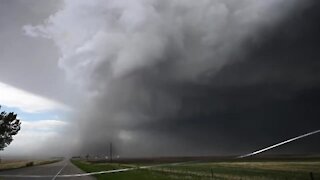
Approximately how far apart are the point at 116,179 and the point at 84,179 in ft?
10.6

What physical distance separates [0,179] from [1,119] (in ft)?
145

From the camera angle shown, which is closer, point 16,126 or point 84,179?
A: point 84,179

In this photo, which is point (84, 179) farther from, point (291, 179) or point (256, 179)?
point (291, 179)

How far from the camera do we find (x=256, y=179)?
40.2 metres

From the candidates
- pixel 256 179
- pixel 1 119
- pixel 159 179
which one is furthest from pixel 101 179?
pixel 1 119

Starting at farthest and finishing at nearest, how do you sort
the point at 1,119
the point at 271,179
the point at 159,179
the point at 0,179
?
the point at 1,119, the point at 271,179, the point at 0,179, the point at 159,179

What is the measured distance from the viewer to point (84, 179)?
119 ft

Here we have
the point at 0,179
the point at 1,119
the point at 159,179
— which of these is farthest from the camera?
the point at 1,119

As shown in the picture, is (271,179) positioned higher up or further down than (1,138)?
further down

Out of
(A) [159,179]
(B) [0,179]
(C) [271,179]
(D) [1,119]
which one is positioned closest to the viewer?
(A) [159,179]

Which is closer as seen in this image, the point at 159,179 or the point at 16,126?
the point at 159,179

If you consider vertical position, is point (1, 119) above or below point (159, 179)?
above

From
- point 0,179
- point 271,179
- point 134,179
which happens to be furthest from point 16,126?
point 271,179

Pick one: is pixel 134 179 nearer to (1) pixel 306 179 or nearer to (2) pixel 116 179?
(2) pixel 116 179
